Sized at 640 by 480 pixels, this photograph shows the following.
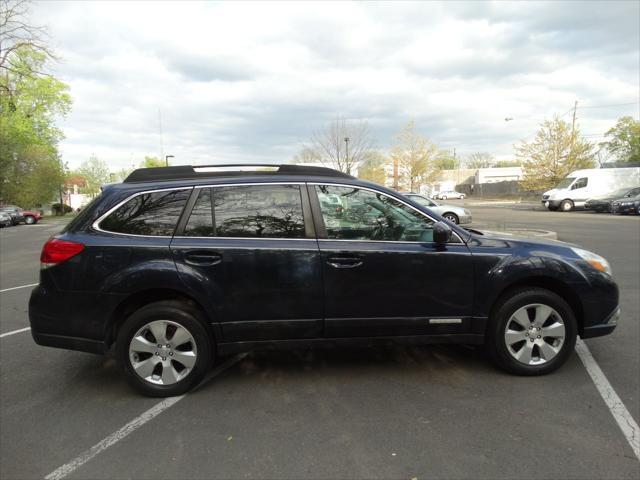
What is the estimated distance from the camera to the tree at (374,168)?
114ft

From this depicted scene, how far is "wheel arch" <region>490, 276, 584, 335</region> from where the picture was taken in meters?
3.59

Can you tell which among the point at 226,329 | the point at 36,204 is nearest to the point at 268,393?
the point at 226,329

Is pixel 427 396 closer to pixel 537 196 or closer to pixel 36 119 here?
pixel 537 196

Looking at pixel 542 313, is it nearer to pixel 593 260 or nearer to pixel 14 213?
pixel 593 260

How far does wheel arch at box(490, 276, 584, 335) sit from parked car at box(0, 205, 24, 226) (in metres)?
37.2

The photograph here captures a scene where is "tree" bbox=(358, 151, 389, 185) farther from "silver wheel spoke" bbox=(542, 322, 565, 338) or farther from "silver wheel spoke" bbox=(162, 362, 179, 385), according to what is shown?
"silver wheel spoke" bbox=(162, 362, 179, 385)

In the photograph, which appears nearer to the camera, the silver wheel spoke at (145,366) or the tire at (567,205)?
the silver wheel spoke at (145,366)

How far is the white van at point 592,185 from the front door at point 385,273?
95.8ft

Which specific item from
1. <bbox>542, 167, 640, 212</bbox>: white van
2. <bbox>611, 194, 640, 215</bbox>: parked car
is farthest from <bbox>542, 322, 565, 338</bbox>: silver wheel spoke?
<bbox>542, 167, 640, 212</bbox>: white van

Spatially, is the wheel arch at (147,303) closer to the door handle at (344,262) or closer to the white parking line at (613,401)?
the door handle at (344,262)

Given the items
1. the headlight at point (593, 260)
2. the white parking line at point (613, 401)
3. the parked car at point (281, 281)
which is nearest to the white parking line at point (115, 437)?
the parked car at point (281, 281)

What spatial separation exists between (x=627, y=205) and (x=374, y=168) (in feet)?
64.7

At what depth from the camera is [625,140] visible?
56.9m

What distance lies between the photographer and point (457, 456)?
258cm
